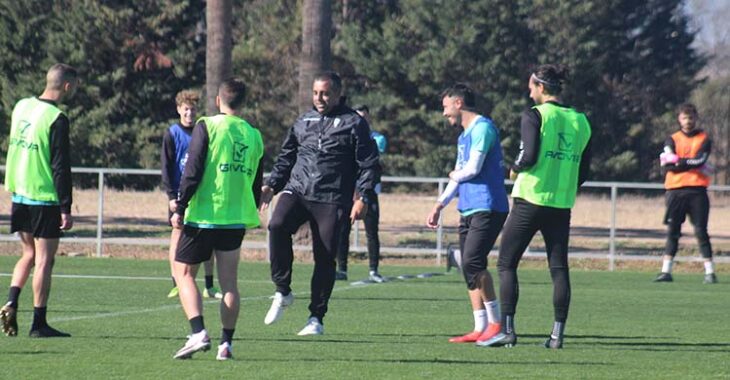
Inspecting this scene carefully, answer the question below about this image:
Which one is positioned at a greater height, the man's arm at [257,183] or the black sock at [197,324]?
the man's arm at [257,183]

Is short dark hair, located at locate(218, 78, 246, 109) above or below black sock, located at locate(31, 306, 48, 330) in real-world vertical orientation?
above

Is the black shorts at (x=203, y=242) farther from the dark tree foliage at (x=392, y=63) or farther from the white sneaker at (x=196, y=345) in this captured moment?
the dark tree foliage at (x=392, y=63)

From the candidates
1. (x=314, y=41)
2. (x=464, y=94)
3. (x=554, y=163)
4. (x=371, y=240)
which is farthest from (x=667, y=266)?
(x=554, y=163)

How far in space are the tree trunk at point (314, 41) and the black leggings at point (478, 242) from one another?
47.3 feet

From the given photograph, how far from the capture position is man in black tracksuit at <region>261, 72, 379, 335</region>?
11.6 m

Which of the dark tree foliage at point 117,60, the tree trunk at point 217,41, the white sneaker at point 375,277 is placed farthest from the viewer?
the dark tree foliage at point 117,60

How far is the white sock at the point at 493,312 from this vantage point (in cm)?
1134

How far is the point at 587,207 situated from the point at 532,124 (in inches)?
1018

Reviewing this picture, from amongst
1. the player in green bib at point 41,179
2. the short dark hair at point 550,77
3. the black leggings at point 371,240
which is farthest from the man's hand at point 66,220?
the black leggings at point 371,240

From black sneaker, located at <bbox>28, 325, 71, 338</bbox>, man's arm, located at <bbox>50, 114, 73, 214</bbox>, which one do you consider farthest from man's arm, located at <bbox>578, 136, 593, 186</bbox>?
black sneaker, located at <bbox>28, 325, 71, 338</bbox>

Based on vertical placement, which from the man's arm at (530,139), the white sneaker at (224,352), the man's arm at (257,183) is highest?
the man's arm at (530,139)

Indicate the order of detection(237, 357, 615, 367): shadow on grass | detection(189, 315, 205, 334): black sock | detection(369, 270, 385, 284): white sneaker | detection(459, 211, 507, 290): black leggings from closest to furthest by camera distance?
detection(189, 315, 205, 334): black sock → detection(237, 357, 615, 367): shadow on grass → detection(459, 211, 507, 290): black leggings → detection(369, 270, 385, 284): white sneaker

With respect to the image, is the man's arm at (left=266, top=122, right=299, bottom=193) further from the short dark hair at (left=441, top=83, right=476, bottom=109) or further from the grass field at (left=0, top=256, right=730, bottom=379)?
the short dark hair at (left=441, top=83, right=476, bottom=109)

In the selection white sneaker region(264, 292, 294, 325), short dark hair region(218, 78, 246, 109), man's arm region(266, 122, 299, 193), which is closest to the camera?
short dark hair region(218, 78, 246, 109)
